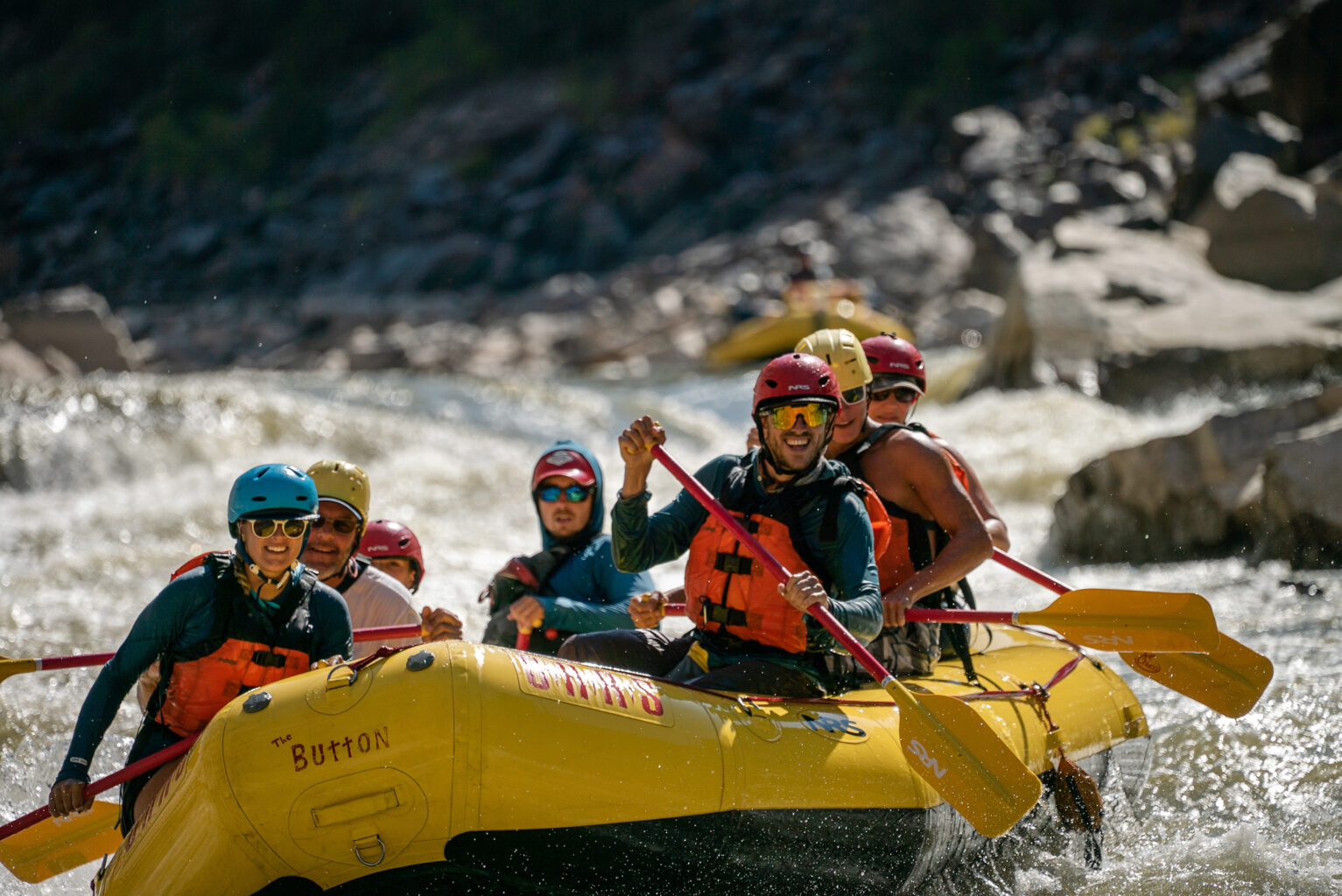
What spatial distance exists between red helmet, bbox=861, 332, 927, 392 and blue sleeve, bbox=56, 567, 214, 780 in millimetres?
2424

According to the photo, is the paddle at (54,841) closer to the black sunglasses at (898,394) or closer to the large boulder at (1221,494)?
the black sunglasses at (898,394)

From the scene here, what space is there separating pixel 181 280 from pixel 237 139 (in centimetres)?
841

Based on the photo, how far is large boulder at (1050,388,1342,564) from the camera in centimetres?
721

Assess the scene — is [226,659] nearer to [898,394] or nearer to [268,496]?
[268,496]

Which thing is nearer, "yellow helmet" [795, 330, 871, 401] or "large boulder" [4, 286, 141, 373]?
"yellow helmet" [795, 330, 871, 401]

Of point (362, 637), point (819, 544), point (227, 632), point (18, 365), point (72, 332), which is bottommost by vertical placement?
point (362, 637)

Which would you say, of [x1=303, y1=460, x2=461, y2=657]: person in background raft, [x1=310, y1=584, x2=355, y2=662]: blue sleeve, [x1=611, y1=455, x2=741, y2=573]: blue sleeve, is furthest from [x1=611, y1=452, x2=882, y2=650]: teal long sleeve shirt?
[x1=303, y1=460, x2=461, y2=657]: person in background raft

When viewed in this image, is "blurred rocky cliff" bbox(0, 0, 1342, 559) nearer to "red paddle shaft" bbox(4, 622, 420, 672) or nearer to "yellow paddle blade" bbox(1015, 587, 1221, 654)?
"yellow paddle blade" bbox(1015, 587, 1221, 654)

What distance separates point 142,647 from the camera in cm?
310

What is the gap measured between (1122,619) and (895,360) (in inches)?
48.9

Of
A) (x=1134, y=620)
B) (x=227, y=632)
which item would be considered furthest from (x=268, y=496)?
(x=1134, y=620)

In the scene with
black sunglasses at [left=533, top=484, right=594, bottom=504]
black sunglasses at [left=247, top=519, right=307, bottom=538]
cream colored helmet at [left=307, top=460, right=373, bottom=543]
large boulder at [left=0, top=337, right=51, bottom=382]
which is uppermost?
large boulder at [left=0, top=337, right=51, bottom=382]

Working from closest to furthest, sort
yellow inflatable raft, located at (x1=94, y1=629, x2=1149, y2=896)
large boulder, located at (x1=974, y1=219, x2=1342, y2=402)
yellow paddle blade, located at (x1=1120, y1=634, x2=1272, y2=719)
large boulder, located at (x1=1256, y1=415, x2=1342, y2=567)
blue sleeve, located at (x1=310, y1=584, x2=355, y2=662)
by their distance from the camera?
yellow inflatable raft, located at (x1=94, y1=629, x2=1149, y2=896) → blue sleeve, located at (x1=310, y1=584, x2=355, y2=662) → yellow paddle blade, located at (x1=1120, y1=634, x2=1272, y2=719) → large boulder, located at (x1=1256, y1=415, x2=1342, y2=567) → large boulder, located at (x1=974, y1=219, x2=1342, y2=402)

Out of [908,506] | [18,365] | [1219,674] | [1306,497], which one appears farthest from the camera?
[18,365]
